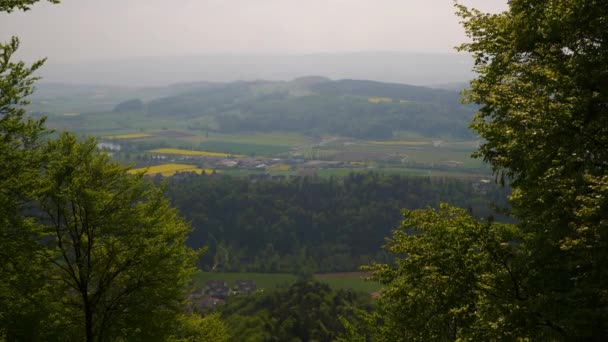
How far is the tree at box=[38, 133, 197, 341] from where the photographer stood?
1648 cm

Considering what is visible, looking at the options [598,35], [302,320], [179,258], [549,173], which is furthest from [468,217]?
[302,320]

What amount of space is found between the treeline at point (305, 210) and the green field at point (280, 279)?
1126cm

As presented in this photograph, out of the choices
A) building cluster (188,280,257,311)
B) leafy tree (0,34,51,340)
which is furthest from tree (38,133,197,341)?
building cluster (188,280,257,311)

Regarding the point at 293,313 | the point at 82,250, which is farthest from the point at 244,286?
the point at 82,250

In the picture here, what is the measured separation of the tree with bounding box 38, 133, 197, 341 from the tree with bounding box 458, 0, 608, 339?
12.3 meters

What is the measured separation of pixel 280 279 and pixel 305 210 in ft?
152

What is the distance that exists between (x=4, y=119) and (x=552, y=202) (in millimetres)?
14626

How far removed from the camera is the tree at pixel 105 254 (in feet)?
54.1

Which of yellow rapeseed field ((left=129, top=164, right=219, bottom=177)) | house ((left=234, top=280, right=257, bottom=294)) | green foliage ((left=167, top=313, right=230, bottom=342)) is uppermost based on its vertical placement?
green foliage ((left=167, top=313, right=230, bottom=342))

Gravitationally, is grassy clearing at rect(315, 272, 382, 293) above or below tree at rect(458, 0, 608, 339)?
below

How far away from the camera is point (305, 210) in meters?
156

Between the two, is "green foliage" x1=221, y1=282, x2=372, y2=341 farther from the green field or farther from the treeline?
the treeline

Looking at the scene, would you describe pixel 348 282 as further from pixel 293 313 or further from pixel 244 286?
pixel 293 313

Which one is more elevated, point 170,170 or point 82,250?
point 82,250
